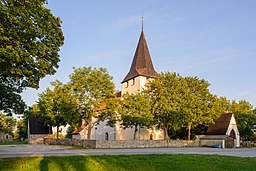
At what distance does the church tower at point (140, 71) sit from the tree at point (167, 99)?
7.81m

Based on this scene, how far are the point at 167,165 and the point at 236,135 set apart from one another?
37.4 meters

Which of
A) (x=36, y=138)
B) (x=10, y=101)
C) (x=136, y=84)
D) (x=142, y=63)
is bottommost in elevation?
(x=36, y=138)

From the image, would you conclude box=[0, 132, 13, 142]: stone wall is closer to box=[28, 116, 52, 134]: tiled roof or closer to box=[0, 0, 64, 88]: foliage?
box=[28, 116, 52, 134]: tiled roof

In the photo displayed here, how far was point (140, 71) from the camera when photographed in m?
53.5

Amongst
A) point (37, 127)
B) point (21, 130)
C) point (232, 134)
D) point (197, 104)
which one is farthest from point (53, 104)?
point (21, 130)

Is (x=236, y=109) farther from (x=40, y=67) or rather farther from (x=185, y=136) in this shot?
(x=40, y=67)

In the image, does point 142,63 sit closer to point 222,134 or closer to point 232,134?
point 222,134

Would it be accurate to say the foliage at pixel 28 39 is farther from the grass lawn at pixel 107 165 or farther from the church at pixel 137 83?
the church at pixel 137 83

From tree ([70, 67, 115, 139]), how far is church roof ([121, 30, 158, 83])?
1518cm

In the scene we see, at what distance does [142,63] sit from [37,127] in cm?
2566

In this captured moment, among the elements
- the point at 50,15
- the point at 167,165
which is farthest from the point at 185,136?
the point at 50,15

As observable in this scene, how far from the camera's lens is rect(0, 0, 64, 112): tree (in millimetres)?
11312

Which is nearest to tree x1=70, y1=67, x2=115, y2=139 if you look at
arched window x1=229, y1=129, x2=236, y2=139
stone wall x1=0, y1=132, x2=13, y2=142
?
arched window x1=229, y1=129, x2=236, y2=139

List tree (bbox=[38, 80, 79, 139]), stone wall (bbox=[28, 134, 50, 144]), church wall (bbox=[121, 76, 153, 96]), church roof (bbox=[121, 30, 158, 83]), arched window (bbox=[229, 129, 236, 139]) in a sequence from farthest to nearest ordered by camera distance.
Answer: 1. church roof (bbox=[121, 30, 158, 83])
2. stone wall (bbox=[28, 134, 50, 144])
3. church wall (bbox=[121, 76, 153, 96])
4. arched window (bbox=[229, 129, 236, 139])
5. tree (bbox=[38, 80, 79, 139])
